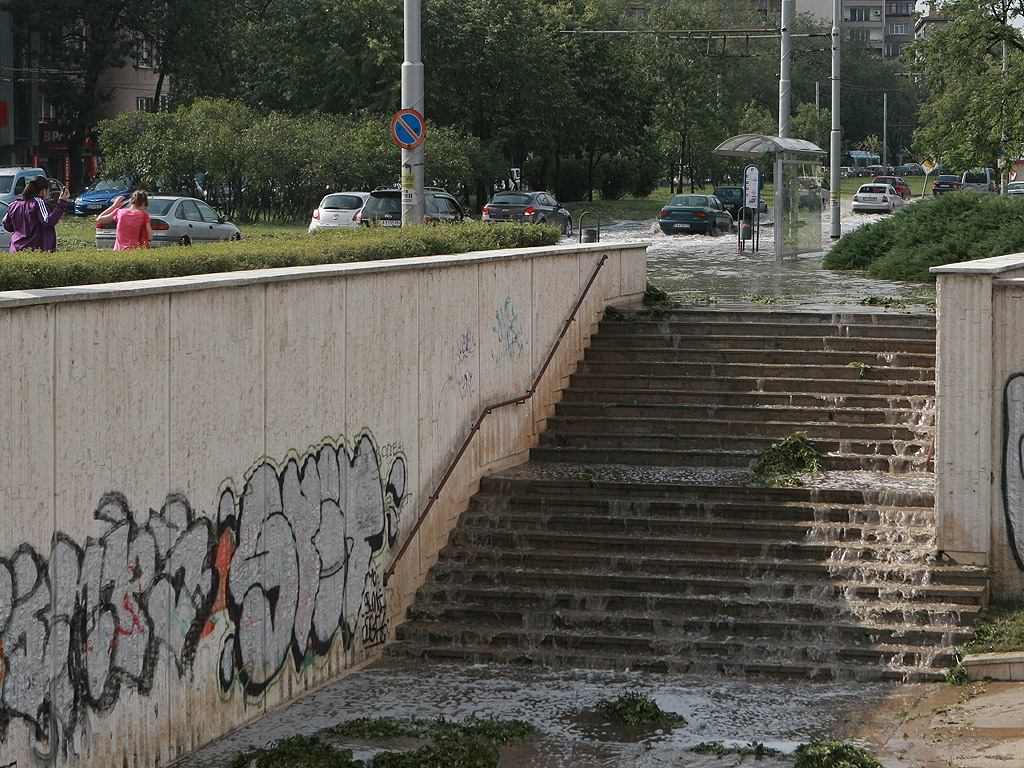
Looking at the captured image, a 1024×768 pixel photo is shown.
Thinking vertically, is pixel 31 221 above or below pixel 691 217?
below

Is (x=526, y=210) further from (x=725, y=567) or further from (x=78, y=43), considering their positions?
(x=78, y=43)

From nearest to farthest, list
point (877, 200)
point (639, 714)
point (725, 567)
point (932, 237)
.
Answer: point (639, 714)
point (725, 567)
point (932, 237)
point (877, 200)

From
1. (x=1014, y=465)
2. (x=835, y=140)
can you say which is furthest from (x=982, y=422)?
(x=835, y=140)

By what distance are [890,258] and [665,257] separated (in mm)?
8028

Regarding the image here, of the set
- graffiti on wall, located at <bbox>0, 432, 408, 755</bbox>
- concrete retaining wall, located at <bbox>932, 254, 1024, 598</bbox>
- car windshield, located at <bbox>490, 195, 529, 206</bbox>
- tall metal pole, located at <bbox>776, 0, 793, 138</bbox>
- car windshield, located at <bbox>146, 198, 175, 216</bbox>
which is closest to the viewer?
graffiti on wall, located at <bbox>0, 432, 408, 755</bbox>

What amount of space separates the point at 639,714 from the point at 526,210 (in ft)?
96.7

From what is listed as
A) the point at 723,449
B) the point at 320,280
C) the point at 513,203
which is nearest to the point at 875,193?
the point at 513,203

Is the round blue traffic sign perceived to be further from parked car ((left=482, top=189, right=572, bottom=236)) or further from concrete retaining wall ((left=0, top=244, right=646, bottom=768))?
parked car ((left=482, top=189, right=572, bottom=236))

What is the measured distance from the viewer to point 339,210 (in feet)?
102

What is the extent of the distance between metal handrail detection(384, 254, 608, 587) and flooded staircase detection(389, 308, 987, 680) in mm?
507

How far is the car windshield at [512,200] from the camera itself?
38469mm

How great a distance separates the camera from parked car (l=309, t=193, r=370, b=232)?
30875mm

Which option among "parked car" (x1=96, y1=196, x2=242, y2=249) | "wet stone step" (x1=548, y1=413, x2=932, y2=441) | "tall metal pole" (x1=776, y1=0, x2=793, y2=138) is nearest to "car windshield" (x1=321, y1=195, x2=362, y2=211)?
"parked car" (x1=96, y1=196, x2=242, y2=249)

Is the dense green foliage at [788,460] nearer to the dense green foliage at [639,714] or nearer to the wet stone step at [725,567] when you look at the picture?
the wet stone step at [725,567]
